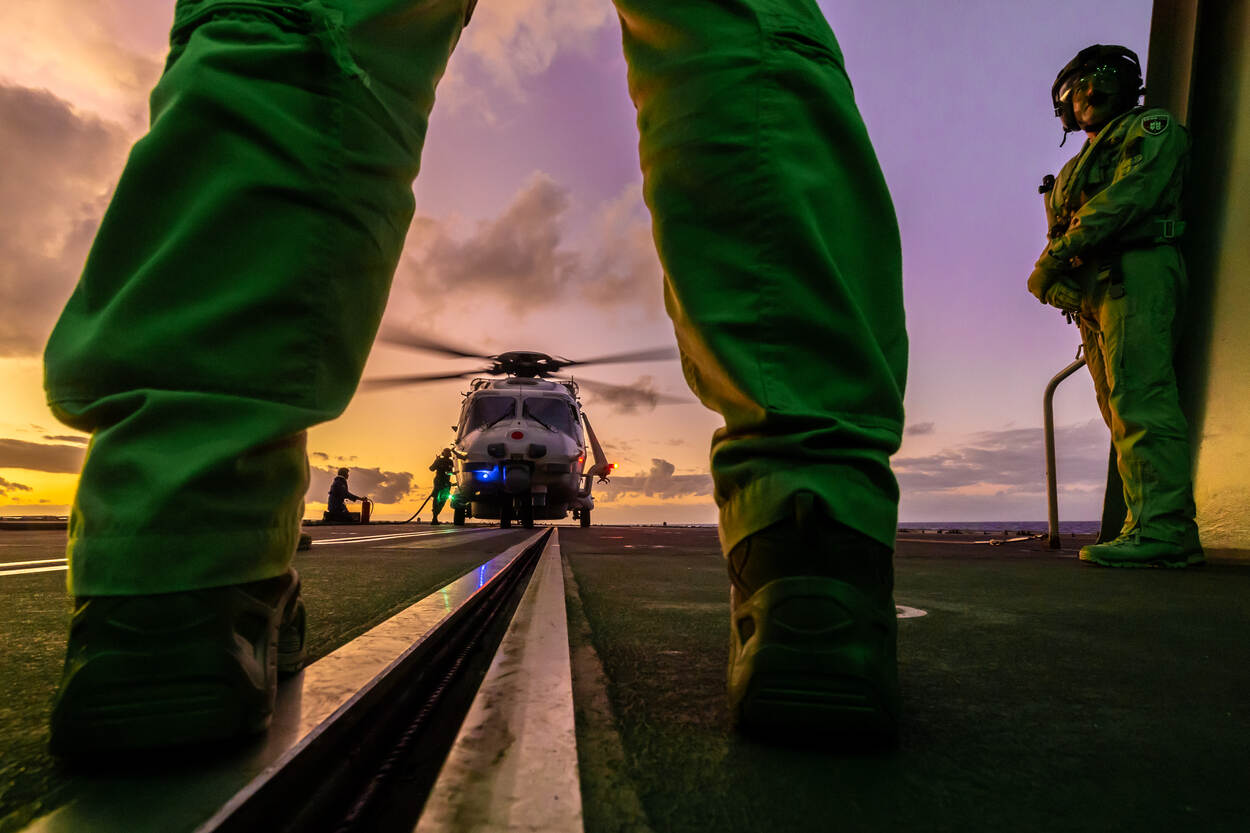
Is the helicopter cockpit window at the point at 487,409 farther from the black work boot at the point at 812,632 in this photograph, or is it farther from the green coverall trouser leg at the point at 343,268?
the black work boot at the point at 812,632

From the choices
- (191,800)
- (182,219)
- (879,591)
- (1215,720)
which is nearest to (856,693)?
(879,591)

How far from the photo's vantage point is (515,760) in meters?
0.40

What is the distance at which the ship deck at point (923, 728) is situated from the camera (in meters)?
0.36

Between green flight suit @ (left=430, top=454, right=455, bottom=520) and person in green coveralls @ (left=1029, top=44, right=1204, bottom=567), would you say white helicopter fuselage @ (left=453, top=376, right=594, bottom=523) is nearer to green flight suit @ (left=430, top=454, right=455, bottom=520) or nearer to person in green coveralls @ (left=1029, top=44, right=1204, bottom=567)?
green flight suit @ (left=430, top=454, right=455, bottom=520)

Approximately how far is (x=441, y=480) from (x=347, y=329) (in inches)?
734

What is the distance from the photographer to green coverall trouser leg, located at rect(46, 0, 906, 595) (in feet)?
1.71

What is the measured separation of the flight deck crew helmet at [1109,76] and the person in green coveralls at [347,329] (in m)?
2.91

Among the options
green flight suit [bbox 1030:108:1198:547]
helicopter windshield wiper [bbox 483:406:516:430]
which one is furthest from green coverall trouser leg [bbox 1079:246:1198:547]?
helicopter windshield wiper [bbox 483:406:516:430]

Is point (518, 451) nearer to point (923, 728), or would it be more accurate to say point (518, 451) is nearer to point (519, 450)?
point (519, 450)

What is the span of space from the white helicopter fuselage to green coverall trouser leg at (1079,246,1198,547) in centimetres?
804

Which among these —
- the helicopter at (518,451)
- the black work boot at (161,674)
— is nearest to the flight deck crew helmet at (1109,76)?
the black work boot at (161,674)

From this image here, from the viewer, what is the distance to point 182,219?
568 millimetres

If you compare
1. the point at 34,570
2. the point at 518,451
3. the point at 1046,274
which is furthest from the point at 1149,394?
the point at 518,451

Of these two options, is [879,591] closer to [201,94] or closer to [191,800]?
[191,800]
